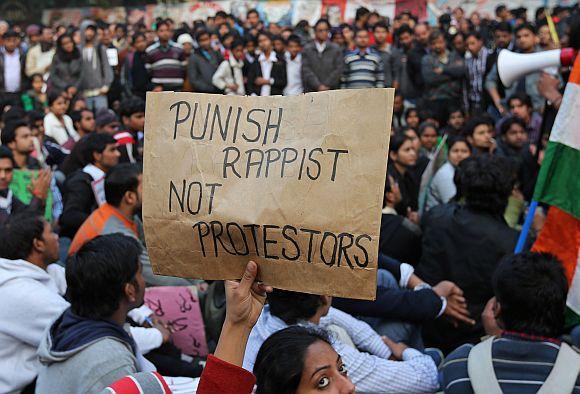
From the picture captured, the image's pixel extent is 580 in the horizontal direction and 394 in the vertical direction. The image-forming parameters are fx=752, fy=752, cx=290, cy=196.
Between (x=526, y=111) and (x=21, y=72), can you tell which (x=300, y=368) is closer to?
(x=526, y=111)

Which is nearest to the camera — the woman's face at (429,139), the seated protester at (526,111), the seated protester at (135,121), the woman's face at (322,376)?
the woman's face at (322,376)

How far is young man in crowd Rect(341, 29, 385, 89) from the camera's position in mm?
10852

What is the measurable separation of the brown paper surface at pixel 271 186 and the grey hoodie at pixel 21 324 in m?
1.46

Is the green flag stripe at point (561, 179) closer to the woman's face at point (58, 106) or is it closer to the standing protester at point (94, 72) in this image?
the woman's face at point (58, 106)

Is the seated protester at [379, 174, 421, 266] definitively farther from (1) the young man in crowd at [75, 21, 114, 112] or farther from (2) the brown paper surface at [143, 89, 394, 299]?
(1) the young man in crowd at [75, 21, 114, 112]

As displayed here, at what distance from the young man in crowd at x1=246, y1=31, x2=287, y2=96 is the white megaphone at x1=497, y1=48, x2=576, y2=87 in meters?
7.37

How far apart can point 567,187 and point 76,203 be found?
3419 mm

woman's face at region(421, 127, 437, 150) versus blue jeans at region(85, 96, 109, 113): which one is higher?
woman's face at region(421, 127, 437, 150)

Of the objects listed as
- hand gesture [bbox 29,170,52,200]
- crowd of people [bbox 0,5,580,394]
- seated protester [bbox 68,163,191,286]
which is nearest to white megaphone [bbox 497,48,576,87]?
crowd of people [bbox 0,5,580,394]

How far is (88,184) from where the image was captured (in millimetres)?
5668

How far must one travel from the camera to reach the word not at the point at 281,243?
193 centimetres

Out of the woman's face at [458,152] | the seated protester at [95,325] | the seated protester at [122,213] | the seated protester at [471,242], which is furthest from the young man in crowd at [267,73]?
the seated protester at [95,325]

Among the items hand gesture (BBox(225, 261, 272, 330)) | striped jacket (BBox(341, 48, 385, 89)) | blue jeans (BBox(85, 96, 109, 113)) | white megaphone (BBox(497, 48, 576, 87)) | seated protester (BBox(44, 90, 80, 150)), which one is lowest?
blue jeans (BBox(85, 96, 109, 113))

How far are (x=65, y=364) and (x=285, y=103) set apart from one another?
143 centimetres
